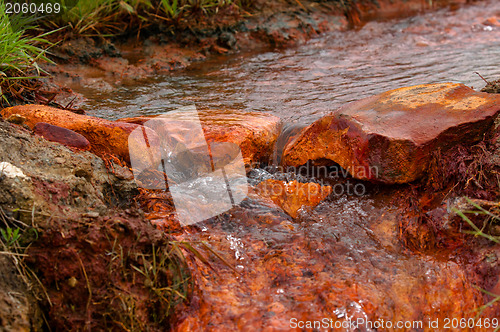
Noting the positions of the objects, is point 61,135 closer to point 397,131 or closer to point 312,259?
point 312,259

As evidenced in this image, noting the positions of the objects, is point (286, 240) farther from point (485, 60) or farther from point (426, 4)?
point (426, 4)

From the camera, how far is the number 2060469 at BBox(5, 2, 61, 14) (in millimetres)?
4191

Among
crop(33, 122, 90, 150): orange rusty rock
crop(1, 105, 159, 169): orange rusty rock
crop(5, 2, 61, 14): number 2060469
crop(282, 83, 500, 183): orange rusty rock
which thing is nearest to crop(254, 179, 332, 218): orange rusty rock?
crop(282, 83, 500, 183): orange rusty rock

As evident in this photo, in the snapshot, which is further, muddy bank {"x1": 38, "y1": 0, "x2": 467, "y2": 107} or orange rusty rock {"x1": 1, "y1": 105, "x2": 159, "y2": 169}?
muddy bank {"x1": 38, "y1": 0, "x2": 467, "y2": 107}

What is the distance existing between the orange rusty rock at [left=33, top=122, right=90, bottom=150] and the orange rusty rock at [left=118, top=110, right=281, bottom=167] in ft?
1.99

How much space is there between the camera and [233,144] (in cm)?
293

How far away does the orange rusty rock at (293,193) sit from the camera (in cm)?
257

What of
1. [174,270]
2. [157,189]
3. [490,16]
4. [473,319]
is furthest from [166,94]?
[490,16]

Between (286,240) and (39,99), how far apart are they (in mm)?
2517

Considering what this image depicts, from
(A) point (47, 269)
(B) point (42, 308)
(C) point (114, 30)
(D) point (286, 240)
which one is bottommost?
(D) point (286, 240)

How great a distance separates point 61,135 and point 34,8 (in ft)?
8.64

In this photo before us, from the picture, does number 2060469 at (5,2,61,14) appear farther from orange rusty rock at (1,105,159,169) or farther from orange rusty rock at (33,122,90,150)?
orange rusty rock at (33,122,90,150)

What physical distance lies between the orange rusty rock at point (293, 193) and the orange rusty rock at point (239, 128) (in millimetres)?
304

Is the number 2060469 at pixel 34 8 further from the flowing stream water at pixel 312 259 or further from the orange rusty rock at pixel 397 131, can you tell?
the orange rusty rock at pixel 397 131
